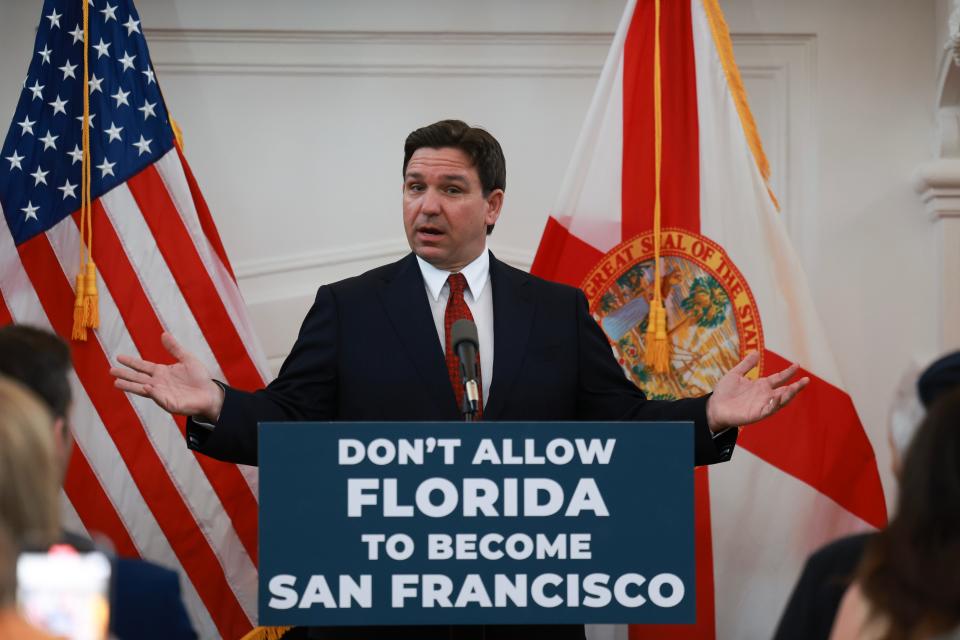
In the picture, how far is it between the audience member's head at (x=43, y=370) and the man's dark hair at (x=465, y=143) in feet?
4.31

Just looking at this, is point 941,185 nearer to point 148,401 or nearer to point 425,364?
point 425,364

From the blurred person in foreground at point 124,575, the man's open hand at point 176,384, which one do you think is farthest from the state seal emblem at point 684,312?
the blurred person in foreground at point 124,575

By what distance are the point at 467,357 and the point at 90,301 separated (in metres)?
1.52

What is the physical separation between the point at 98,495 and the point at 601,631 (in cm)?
142

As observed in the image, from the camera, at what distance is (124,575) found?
171cm

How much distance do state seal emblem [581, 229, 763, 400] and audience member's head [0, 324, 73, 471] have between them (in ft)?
6.25

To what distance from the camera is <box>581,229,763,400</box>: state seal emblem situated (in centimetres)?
342

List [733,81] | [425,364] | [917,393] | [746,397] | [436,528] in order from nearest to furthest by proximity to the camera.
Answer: [917,393], [436,528], [746,397], [425,364], [733,81]

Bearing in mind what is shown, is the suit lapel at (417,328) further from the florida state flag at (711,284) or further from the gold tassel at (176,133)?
the gold tassel at (176,133)

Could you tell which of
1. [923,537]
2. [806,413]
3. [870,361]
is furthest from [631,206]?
[923,537]

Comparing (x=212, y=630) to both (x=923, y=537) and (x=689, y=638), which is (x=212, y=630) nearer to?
(x=689, y=638)

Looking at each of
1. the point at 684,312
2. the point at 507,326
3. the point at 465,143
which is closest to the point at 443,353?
the point at 507,326

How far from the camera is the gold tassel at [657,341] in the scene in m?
3.29

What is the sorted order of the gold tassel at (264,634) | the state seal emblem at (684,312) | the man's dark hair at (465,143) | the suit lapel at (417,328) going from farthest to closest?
the state seal emblem at (684,312) < the gold tassel at (264,634) < the man's dark hair at (465,143) < the suit lapel at (417,328)
